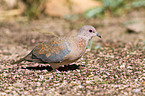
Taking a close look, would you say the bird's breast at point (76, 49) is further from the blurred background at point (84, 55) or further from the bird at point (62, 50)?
the blurred background at point (84, 55)

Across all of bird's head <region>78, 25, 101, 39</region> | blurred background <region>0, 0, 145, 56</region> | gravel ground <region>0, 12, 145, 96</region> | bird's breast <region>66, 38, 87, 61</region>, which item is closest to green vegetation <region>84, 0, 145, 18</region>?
blurred background <region>0, 0, 145, 56</region>

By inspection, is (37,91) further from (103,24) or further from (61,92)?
(103,24)

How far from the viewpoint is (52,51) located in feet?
15.0

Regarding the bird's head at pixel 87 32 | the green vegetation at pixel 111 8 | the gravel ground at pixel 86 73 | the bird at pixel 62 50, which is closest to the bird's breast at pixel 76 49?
the bird at pixel 62 50

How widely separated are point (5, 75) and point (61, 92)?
131 cm

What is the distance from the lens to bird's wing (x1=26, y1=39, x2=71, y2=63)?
14.7 feet

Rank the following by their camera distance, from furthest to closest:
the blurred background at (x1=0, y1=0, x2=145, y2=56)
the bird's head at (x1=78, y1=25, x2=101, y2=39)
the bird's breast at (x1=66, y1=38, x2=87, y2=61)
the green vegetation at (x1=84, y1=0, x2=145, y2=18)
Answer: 1. the green vegetation at (x1=84, y1=0, x2=145, y2=18)
2. the blurred background at (x1=0, y1=0, x2=145, y2=56)
3. the bird's head at (x1=78, y1=25, x2=101, y2=39)
4. the bird's breast at (x1=66, y1=38, x2=87, y2=61)

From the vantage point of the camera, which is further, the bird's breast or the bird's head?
the bird's head

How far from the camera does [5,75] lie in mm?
4898

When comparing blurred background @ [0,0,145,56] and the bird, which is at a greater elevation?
blurred background @ [0,0,145,56]

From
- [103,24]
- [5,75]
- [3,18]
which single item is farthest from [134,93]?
[3,18]

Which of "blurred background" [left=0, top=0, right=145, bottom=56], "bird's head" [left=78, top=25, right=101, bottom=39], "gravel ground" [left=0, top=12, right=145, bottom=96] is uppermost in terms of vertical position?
"blurred background" [left=0, top=0, right=145, bottom=56]

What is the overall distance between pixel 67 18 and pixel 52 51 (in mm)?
6184

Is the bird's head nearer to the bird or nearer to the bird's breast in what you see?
the bird
